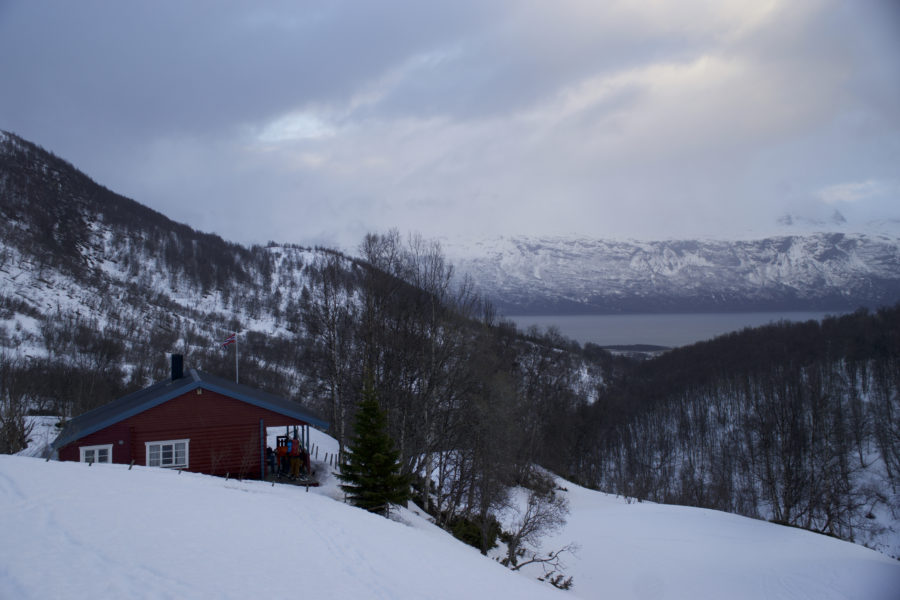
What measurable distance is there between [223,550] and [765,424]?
175ft

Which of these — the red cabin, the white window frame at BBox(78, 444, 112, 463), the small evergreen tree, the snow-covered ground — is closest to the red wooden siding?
the red cabin

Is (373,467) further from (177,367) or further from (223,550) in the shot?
(177,367)

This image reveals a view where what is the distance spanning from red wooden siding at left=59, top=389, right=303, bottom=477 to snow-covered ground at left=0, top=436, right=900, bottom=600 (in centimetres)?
339

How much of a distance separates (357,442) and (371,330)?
732 centimetres

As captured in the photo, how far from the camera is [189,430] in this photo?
19047 millimetres

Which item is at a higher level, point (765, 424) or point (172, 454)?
point (172, 454)

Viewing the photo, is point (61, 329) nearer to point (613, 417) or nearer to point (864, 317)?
point (613, 417)

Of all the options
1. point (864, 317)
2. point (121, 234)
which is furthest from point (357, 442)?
point (121, 234)

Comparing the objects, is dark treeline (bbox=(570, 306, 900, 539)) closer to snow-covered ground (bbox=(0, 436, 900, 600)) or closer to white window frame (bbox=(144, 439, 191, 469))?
snow-covered ground (bbox=(0, 436, 900, 600))

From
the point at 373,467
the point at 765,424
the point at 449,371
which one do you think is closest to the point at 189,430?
the point at 373,467

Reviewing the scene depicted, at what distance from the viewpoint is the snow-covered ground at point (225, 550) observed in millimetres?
6949

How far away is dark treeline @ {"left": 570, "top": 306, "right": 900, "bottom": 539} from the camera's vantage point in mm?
45250

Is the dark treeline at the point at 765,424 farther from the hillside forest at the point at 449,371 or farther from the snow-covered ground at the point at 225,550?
the snow-covered ground at the point at 225,550

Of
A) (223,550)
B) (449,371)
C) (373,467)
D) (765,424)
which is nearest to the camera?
(223,550)
